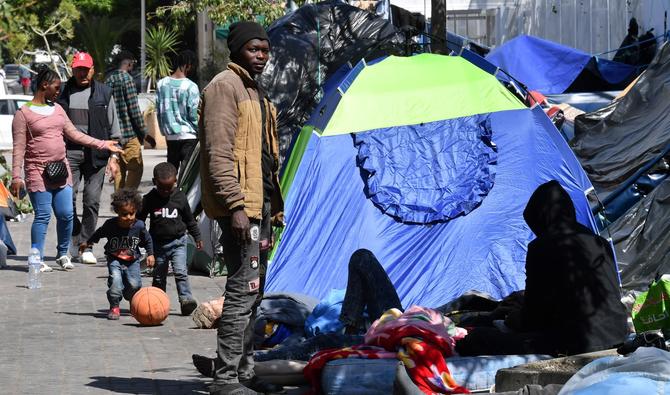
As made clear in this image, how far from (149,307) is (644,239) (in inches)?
150

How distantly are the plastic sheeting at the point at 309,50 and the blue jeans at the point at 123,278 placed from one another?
110 inches

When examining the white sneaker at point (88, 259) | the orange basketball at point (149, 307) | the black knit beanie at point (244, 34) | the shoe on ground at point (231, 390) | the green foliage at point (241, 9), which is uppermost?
the black knit beanie at point (244, 34)

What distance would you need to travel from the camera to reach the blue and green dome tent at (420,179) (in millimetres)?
9164

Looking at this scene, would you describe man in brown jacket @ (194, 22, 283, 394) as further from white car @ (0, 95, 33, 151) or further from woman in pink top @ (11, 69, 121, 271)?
white car @ (0, 95, 33, 151)

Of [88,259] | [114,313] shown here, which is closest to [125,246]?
[114,313]

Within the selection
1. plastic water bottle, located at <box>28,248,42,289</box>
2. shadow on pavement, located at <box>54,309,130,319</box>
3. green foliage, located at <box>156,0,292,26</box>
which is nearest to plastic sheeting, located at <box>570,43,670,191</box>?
shadow on pavement, located at <box>54,309,130,319</box>

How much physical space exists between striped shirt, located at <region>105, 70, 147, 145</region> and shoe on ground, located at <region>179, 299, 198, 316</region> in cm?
358

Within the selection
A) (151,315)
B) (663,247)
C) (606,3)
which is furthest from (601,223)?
(606,3)

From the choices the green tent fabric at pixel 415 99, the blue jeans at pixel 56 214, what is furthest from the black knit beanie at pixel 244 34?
the blue jeans at pixel 56 214

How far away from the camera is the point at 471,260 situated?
9.18 m

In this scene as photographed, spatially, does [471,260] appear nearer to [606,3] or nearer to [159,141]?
[606,3]

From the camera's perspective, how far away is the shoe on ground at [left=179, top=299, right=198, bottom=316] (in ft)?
30.4

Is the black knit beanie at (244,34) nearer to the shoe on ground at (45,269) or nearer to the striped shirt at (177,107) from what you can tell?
the shoe on ground at (45,269)

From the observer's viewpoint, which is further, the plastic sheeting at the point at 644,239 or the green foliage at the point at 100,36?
the green foliage at the point at 100,36
